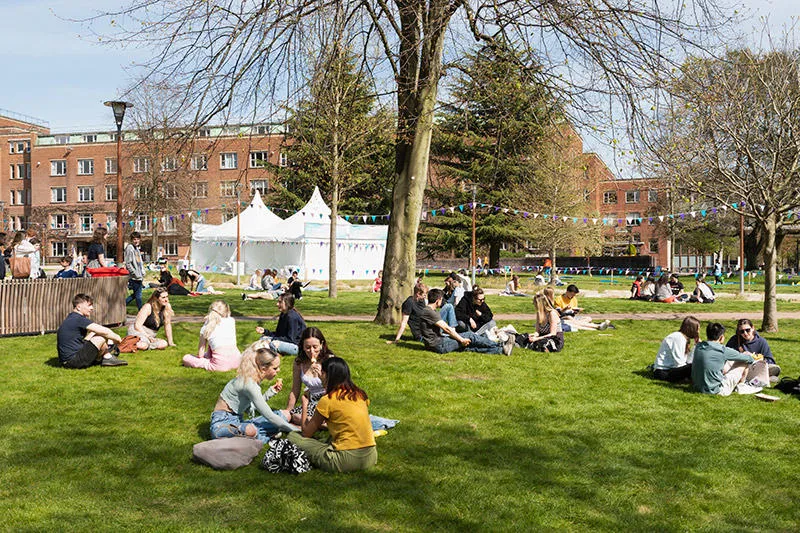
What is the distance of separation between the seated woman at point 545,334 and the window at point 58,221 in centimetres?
7031

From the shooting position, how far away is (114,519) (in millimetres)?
5133

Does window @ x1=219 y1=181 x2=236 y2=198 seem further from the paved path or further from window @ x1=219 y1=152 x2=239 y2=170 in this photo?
the paved path

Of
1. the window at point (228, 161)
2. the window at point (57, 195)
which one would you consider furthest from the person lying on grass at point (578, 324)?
the window at point (57, 195)

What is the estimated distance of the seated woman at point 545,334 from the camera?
12773 mm

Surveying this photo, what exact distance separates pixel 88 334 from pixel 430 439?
5.76 metres

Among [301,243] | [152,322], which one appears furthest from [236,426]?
[301,243]

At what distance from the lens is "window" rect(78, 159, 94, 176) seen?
244ft

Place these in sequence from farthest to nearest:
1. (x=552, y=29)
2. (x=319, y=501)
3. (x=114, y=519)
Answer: (x=552, y=29)
(x=319, y=501)
(x=114, y=519)

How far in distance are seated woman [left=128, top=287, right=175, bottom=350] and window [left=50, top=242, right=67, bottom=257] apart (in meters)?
67.8

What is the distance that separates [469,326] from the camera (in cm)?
1374

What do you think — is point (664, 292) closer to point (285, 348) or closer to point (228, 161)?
point (285, 348)

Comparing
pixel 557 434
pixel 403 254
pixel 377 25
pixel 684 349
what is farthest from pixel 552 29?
pixel 557 434

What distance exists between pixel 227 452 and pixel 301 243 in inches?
1200

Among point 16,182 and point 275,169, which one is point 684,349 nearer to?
point 275,169
